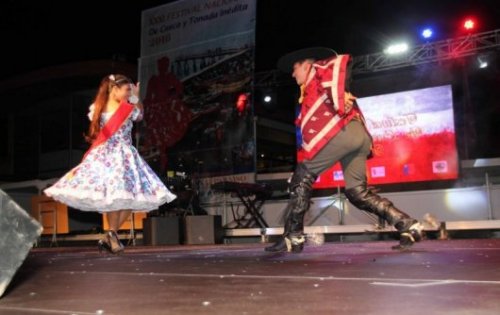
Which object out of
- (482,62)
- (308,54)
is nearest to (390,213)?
(308,54)

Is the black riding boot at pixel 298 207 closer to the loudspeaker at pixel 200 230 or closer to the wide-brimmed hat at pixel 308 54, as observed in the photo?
the wide-brimmed hat at pixel 308 54

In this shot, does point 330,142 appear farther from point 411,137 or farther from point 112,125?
point 411,137

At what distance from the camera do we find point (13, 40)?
11.1m

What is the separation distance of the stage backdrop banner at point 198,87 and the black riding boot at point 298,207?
15.5ft

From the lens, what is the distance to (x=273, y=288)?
1995mm

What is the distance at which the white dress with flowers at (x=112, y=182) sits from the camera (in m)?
4.44

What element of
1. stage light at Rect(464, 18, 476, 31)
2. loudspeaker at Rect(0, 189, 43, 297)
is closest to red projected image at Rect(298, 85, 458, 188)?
stage light at Rect(464, 18, 476, 31)

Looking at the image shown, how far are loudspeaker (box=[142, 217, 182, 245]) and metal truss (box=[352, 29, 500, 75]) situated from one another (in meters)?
5.50

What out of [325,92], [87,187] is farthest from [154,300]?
[87,187]

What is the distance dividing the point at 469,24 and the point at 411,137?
8.58 ft

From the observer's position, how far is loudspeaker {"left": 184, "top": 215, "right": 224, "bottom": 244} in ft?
26.2

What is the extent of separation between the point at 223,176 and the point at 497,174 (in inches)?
231

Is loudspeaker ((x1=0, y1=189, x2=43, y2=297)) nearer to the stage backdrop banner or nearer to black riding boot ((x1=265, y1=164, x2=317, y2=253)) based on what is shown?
black riding boot ((x1=265, y1=164, x2=317, y2=253))

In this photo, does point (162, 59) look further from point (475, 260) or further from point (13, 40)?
point (475, 260)
